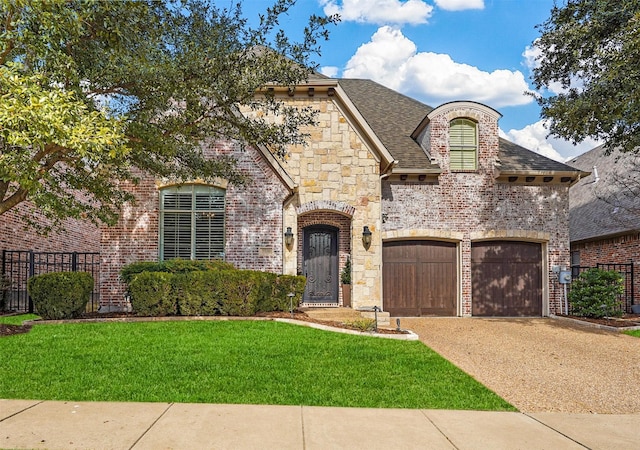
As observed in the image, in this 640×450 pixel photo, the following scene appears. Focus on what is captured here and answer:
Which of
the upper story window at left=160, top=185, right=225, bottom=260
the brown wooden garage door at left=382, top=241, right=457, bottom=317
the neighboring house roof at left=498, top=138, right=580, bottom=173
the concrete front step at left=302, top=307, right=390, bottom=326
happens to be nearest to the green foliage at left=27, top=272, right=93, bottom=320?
the upper story window at left=160, top=185, right=225, bottom=260

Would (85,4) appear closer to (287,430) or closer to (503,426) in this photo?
(287,430)

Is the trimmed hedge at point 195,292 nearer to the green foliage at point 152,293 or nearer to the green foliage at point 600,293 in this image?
the green foliage at point 152,293

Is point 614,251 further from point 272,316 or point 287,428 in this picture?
point 287,428

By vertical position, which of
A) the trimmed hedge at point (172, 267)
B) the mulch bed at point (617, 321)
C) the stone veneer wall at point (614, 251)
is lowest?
the mulch bed at point (617, 321)

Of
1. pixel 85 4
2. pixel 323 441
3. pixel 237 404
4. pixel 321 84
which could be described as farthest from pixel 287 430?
pixel 321 84

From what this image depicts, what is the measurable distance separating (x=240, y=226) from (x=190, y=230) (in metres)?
1.47

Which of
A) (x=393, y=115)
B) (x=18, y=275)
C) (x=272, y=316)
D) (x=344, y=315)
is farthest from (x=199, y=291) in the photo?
(x=393, y=115)

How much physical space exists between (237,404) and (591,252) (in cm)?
A: 1841

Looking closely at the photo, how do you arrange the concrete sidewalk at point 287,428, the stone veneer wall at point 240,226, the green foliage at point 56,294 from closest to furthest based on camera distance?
the concrete sidewalk at point 287,428
the green foliage at point 56,294
the stone veneer wall at point 240,226

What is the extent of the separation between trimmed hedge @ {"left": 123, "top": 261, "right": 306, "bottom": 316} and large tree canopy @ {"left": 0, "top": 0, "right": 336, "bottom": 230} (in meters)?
2.20

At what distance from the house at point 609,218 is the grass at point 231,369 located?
36.4 ft

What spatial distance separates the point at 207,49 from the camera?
8.66 metres

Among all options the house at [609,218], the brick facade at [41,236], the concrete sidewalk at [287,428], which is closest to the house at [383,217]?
the house at [609,218]

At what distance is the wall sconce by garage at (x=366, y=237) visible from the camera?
46.0ft
